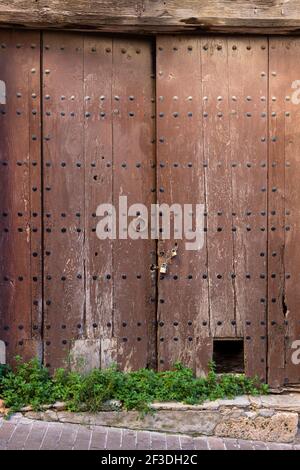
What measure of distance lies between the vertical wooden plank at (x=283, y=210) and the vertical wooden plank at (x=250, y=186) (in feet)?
0.18

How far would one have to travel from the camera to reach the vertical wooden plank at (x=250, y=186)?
4.21m

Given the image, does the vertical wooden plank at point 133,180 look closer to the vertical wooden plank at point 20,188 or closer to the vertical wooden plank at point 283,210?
the vertical wooden plank at point 20,188

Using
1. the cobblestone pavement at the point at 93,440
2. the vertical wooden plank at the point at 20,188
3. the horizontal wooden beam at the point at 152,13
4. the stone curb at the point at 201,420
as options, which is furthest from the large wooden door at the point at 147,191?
the cobblestone pavement at the point at 93,440

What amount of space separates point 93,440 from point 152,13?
2824 mm

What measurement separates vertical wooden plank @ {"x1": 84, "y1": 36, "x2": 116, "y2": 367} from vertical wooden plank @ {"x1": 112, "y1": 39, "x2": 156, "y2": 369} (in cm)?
4

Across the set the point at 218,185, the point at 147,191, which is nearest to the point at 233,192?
the point at 218,185

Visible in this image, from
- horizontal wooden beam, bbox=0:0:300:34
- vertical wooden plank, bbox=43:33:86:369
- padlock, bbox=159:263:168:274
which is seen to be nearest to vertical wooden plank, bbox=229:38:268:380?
horizontal wooden beam, bbox=0:0:300:34

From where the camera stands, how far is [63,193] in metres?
4.22

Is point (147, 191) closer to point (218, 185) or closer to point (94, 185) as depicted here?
point (94, 185)

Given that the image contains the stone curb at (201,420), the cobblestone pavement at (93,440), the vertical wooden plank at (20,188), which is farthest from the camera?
the vertical wooden plank at (20,188)

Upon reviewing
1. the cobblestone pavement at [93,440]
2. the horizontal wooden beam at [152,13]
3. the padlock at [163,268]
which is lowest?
the cobblestone pavement at [93,440]

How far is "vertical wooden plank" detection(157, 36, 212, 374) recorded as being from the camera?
13.8 feet
